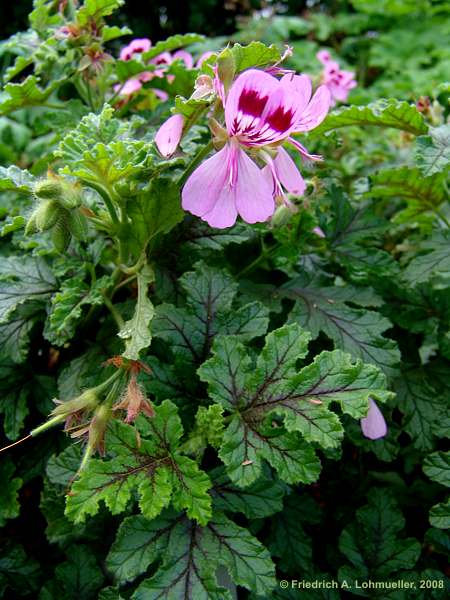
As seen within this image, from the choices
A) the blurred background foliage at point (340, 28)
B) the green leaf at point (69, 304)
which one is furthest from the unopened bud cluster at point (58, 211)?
the blurred background foliage at point (340, 28)

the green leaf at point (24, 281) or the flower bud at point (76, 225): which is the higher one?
the flower bud at point (76, 225)

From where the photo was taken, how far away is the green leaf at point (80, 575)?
1125 millimetres

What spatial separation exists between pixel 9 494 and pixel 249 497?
1.52 ft

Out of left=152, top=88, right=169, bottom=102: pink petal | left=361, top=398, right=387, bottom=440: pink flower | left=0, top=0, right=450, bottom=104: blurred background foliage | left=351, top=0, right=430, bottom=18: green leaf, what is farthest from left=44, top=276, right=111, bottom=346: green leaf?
left=351, top=0, right=430, bottom=18: green leaf

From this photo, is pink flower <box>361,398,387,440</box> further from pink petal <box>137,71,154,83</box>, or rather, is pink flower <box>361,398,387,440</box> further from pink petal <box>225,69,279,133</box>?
pink petal <box>137,71,154,83</box>

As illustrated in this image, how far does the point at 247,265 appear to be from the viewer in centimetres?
143

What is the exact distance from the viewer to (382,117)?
130cm

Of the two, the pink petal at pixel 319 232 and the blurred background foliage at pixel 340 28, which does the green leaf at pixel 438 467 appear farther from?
the blurred background foliage at pixel 340 28

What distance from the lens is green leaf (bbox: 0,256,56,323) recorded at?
1.17 m

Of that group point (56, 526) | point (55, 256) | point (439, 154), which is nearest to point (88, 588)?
point (56, 526)

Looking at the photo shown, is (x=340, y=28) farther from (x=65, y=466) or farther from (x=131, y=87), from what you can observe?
(x=65, y=466)

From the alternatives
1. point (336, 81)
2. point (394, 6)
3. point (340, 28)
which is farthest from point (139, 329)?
point (340, 28)

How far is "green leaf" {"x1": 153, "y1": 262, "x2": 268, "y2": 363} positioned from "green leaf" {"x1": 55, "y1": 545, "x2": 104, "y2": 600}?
1.34 ft

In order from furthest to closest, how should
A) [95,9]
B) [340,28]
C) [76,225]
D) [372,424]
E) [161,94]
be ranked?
[340,28]
[161,94]
[95,9]
[372,424]
[76,225]
